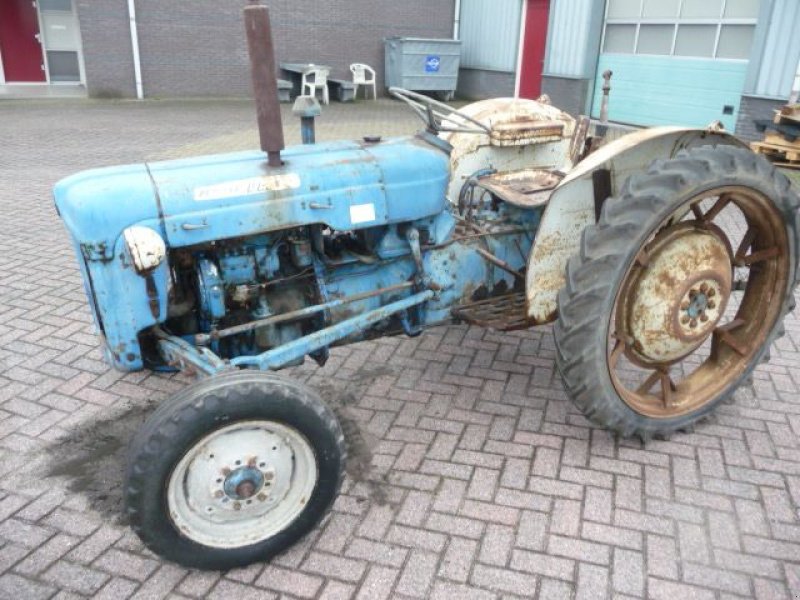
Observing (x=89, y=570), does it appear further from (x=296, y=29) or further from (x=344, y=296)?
(x=296, y=29)

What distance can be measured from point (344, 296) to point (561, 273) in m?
0.94

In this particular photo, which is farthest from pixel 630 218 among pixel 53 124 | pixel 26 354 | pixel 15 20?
pixel 15 20

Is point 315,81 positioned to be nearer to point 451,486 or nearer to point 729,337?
point 729,337

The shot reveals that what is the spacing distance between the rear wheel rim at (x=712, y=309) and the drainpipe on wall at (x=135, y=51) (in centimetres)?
1352

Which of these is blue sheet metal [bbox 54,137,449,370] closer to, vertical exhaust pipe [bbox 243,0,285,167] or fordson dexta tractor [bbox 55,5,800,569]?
fordson dexta tractor [bbox 55,5,800,569]

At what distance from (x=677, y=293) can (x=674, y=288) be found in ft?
0.08

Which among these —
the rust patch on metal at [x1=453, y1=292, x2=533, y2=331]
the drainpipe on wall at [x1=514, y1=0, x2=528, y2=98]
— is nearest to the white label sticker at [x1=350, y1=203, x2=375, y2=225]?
the rust patch on metal at [x1=453, y1=292, x2=533, y2=331]

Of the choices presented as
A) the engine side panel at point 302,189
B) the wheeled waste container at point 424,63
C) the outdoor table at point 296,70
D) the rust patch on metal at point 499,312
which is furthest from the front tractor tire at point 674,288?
the outdoor table at point 296,70

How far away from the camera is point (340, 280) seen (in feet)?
9.26

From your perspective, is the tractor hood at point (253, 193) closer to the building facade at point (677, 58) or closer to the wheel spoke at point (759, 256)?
the wheel spoke at point (759, 256)

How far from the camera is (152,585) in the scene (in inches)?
A: 86.2

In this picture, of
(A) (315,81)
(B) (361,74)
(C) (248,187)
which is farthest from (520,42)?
(C) (248,187)

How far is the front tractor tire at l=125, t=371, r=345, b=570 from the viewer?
1.99 metres

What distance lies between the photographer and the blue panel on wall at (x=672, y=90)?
863 centimetres
